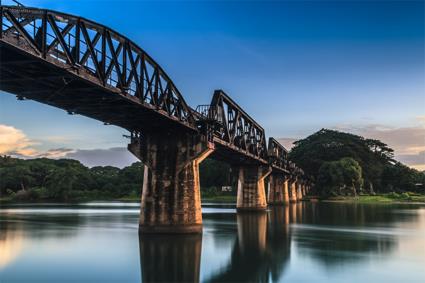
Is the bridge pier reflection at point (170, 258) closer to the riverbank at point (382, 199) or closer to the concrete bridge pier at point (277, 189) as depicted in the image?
the concrete bridge pier at point (277, 189)

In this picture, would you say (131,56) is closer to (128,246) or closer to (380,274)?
(128,246)

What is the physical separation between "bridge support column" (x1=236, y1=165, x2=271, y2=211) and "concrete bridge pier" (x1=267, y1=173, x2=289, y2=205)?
39594 millimetres

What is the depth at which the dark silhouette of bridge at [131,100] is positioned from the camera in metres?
23.0

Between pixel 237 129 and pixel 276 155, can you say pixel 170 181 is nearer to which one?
pixel 237 129

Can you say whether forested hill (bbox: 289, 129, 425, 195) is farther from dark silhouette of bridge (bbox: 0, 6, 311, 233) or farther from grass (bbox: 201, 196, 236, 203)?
dark silhouette of bridge (bbox: 0, 6, 311, 233)

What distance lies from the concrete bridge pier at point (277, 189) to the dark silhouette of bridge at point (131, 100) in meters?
67.0

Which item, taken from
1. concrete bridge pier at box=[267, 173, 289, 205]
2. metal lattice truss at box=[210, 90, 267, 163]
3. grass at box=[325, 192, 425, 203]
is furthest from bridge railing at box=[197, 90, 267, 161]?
grass at box=[325, 192, 425, 203]

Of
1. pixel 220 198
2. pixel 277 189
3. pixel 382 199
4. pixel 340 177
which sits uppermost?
pixel 340 177

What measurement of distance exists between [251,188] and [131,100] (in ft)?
195

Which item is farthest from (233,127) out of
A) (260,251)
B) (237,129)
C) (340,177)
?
(340,177)

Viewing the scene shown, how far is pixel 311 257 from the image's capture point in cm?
3481

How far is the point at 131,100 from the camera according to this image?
106 ft

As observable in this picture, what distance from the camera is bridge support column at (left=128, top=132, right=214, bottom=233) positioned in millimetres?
42719

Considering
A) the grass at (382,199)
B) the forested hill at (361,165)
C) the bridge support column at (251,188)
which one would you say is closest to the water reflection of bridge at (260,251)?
the bridge support column at (251,188)
